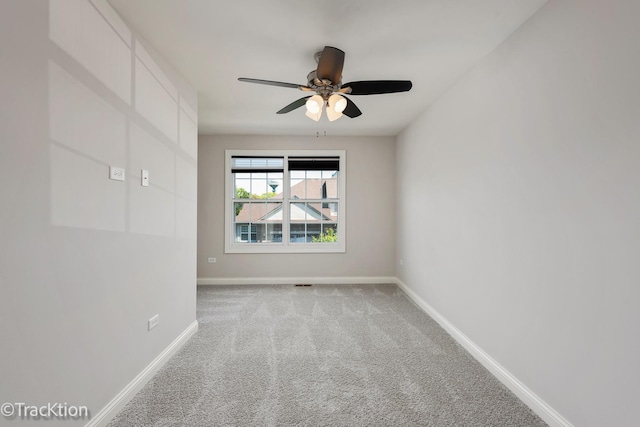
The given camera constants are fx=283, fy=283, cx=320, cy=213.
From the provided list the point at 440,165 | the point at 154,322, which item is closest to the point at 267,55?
the point at 440,165

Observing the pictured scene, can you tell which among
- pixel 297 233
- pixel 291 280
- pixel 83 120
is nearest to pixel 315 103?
pixel 83 120

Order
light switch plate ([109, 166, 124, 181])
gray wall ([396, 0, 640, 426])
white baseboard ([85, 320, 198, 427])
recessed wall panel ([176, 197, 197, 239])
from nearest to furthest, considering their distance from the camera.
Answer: gray wall ([396, 0, 640, 426]) → white baseboard ([85, 320, 198, 427]) → light switch plate ([109, 166, 124, 181]) → recessed wall panel ([176, 197, 197, 239])

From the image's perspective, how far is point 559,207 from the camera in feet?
5.36

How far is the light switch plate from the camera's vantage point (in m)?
1.74

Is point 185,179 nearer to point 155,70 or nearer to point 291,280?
point 155,70

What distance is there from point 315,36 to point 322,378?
2.53 metres

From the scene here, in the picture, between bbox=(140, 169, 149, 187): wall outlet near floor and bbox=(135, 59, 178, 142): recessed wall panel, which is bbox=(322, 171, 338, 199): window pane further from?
bbox=(140, 169, 149, 187): wall outlet near floor

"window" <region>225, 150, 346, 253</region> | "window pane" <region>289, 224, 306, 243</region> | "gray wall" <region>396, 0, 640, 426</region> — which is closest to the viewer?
"gray wall" <region>396, 0, 640, 426</region>

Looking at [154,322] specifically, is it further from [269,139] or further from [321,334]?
[269,139]

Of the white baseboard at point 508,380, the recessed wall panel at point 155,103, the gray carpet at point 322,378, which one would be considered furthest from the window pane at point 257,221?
the white baseboard at point 508,380

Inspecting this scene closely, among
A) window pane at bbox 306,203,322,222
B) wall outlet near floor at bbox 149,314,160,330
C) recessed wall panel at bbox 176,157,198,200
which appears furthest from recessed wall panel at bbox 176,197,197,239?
window pane at bbox 306,203,322,222

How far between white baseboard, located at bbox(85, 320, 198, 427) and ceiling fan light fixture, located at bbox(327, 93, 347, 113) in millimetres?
2441

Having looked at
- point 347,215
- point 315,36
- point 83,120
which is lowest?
→ point 347,215

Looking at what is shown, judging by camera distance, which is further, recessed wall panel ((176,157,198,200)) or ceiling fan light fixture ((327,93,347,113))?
recessed wall panel ((176,157,198,200))
